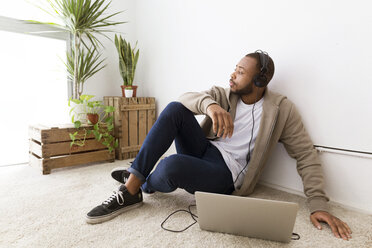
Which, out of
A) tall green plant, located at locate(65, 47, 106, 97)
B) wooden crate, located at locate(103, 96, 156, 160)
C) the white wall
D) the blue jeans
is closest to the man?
the blue jeans

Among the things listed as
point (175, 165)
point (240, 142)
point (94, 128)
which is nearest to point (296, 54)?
point (240, 142)

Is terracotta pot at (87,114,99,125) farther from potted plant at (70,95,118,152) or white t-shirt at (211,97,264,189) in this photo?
white t-shirt at (211,97,264,189)

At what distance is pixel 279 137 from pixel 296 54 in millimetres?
556

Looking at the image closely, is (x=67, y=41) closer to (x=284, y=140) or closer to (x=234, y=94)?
(x=234, y=94)

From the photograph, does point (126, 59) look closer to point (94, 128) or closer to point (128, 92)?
point (128, 92)

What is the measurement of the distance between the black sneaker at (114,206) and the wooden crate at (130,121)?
1.10 meters


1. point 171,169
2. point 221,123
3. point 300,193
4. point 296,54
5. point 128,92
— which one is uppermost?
point 296,54

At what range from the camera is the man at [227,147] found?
121 cm

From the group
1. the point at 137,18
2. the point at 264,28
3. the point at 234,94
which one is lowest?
the point at 234,94

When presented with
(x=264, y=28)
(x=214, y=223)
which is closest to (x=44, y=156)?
(x=214, y=223)

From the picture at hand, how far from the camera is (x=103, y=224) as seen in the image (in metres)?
1.14

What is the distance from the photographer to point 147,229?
43.6 inches

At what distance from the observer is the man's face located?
1430 mm

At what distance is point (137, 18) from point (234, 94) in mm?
1913
